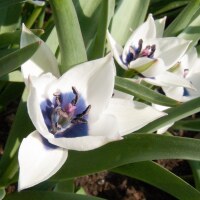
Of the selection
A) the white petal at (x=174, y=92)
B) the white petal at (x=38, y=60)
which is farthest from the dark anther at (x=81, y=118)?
the white petal at (x=174, y=92)

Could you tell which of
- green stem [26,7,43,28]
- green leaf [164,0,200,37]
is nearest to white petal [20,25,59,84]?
green leaf [164,0,200,37]

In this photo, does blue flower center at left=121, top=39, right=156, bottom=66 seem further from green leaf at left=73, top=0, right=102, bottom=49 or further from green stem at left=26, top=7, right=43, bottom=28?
green stem at left=26, top=7, right=43, bottom=28

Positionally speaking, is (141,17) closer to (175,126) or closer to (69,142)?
(175,126)

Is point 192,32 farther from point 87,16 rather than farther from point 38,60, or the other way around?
point 38,60

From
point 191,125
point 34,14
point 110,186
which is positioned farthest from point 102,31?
point 110,186

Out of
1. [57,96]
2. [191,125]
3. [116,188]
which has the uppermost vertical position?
[57,96]
